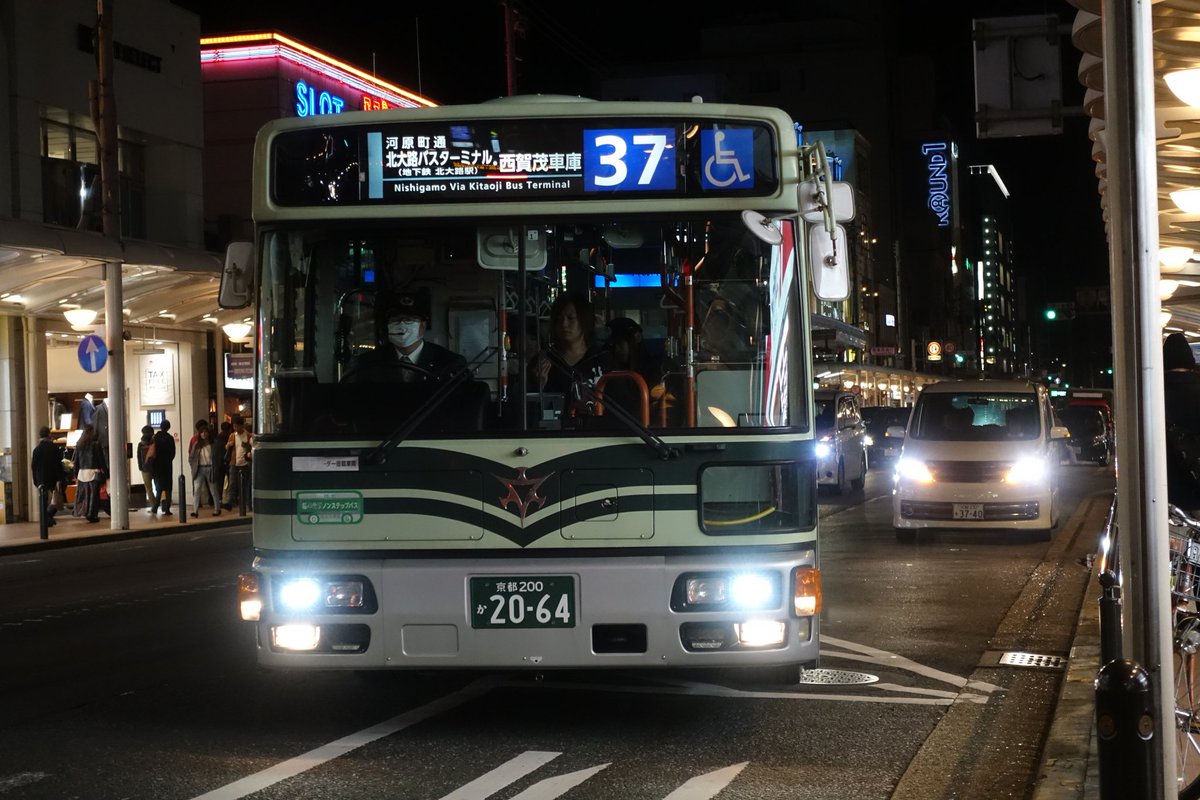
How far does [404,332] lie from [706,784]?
8.60ft

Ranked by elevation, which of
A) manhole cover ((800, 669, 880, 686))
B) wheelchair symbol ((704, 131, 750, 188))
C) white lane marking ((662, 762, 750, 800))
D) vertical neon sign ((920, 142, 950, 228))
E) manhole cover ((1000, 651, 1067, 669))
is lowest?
manhole cover ((1000, 651, 1067, 669))

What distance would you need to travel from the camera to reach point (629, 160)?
24.7 feet

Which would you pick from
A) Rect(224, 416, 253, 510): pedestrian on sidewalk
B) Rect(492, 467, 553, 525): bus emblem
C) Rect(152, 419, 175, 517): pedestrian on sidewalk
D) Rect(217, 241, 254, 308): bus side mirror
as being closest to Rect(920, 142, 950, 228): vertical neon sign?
Rect(224, 416, 253, 510): pedestrian on sidewalk

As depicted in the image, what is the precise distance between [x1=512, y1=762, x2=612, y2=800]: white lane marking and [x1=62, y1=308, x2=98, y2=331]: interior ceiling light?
78.6ft

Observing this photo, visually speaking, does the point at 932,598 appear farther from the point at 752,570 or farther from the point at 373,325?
the point at 373,325

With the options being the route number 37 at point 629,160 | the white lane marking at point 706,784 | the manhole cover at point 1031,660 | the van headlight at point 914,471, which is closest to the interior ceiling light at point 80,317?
the van headlight at point 914,471

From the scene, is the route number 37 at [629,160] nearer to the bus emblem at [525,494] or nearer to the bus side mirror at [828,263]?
the bus side mirror at [828,263]

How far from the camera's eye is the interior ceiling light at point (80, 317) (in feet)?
93.8

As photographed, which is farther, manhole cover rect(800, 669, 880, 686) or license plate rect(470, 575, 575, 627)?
manhole cover rect(800, 669, 880, 686)

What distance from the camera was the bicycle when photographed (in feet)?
18.4

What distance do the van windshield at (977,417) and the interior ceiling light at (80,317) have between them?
16.9 m

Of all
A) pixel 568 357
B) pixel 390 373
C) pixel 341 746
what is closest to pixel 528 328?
pixel 568 357

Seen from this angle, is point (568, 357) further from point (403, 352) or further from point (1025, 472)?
point (1025, 472)

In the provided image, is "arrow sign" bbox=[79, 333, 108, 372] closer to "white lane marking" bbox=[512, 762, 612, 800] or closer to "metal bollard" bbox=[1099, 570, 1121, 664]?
"white lane marking" bbox=[512, 762, 612, 800]
